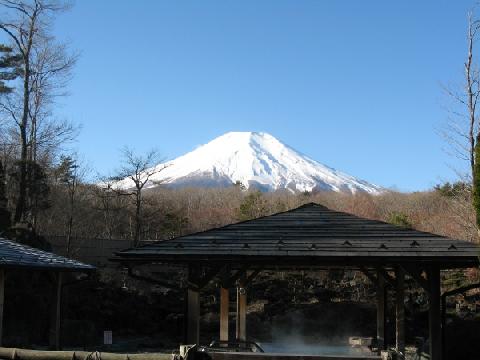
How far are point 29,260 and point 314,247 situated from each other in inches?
263

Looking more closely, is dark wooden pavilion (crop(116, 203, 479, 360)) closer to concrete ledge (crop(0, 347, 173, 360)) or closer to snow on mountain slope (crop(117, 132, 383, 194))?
concrete ledge (crop(0, 347, 173, 360))

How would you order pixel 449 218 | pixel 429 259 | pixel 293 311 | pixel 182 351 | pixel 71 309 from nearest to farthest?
pixel 182 351 < pixel 429 259 < pixel 71 309 < pixel 293 311 < pixel 449 218

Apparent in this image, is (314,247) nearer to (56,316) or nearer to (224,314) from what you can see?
(224,314)

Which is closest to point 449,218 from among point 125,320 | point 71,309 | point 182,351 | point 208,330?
point 208,330

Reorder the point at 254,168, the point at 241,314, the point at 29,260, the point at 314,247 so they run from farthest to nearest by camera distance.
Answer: the point at 254,168 < the point at 241,314 < the point at 29,260 < the point at 314,247

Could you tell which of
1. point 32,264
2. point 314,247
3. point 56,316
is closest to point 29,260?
point 32,264

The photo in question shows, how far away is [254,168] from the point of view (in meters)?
132

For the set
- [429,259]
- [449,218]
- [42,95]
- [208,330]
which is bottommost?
[208,330]

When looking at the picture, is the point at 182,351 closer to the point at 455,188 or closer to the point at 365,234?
the point at 365,234

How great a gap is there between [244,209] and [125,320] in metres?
9.88

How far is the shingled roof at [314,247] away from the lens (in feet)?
34.9

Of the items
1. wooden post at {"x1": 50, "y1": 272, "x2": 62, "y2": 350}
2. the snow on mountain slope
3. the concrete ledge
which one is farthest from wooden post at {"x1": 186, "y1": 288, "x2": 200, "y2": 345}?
the snow on mountain slope

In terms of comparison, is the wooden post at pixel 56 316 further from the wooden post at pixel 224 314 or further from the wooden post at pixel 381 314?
the wooden post at pixel 381 314

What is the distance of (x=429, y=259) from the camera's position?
1046 cm
